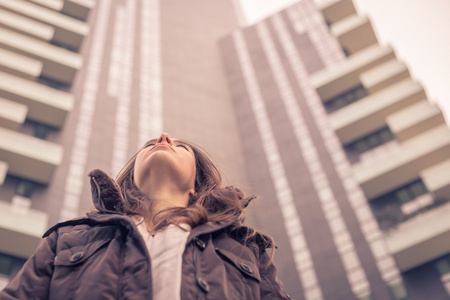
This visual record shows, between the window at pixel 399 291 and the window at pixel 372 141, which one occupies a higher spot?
the window at pixel 372 141

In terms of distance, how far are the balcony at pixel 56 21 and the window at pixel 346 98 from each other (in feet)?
59.4

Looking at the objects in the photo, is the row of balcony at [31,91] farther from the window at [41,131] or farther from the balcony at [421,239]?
the balcony at [421,239]

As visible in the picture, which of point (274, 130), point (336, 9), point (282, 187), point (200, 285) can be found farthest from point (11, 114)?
point (336, 9)

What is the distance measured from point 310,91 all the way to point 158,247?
36268mm

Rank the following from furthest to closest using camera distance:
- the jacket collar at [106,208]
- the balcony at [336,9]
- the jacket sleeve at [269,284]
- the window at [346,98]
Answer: the balcony at [336,9] < the window at [346,98] < the jacket sleeve at [269,284] < the jacket collar at [106,208]

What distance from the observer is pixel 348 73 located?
2928 cm

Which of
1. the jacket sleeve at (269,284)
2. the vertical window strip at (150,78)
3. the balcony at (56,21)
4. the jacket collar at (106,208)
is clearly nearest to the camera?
the jacket collar at (106,208)

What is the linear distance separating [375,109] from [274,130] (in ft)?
39.5

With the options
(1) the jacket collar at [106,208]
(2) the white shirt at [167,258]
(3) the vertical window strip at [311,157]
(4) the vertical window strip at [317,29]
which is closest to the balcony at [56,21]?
(3) the vertical window strip at [311,157]

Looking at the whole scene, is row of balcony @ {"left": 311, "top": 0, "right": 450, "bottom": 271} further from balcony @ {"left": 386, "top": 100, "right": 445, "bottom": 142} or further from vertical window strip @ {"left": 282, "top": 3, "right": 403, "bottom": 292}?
vertical window strip @ {"left": 282, "top": 3, "right": 403, "bottom": 292}

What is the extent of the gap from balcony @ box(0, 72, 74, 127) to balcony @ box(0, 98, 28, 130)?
920 mm

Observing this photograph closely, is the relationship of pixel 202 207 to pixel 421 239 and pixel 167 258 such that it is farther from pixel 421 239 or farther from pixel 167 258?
pixel 421 239

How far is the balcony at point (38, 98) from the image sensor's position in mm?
23000

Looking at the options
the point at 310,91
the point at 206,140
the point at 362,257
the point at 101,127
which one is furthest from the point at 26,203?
the point at 310,91
